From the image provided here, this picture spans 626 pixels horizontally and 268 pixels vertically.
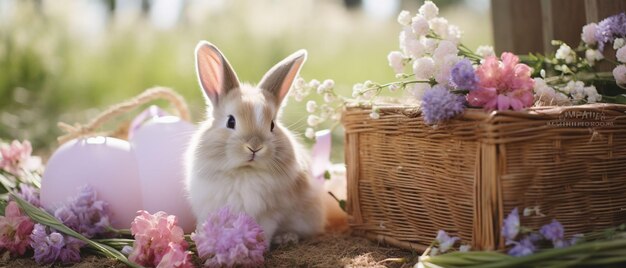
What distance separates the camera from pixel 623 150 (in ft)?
6.93

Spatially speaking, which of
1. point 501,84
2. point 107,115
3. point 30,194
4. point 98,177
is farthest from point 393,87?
point 30,194

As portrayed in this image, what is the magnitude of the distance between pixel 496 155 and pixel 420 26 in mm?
698

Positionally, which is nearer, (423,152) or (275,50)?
(423,152)

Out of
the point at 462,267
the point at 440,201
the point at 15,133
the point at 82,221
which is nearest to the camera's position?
the point at 462,267

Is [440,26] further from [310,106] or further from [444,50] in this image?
[310,106]

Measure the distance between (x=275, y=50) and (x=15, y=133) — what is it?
2.38m

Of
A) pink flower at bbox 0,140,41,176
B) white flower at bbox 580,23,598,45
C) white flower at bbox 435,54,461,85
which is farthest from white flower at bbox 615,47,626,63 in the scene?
pink flower at bbox 0,140,41,176

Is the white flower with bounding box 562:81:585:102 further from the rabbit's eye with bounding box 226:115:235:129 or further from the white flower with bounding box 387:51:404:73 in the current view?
the rabbit's eye with bounding box 226:115:235:129

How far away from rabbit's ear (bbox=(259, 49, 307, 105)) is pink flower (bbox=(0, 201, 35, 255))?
3.54 feet

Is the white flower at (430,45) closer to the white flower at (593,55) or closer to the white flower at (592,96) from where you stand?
the white flower at (592,96)

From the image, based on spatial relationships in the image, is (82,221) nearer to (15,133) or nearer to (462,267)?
(462,267)

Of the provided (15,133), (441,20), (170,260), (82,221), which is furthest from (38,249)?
(15,133)

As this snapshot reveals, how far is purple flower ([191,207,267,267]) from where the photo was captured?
2.11 metres

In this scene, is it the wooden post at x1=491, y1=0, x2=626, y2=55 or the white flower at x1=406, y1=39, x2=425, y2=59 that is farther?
the wooden post at x1=491, y1=0, x2=626, y2=55
